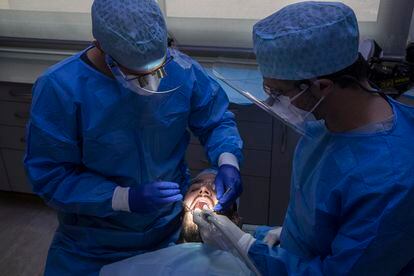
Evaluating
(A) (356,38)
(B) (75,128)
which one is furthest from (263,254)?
(B) (75,128)

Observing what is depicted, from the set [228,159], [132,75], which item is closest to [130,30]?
[132,75]

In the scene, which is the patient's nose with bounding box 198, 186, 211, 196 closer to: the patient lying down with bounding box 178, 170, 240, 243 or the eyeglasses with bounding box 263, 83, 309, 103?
the patient lying down with bounding box 178, 170, 240, 243

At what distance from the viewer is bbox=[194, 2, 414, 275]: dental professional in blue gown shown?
0.92 m

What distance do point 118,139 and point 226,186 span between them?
44 centimetres

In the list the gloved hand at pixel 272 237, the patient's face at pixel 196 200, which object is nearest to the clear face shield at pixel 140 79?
the patient's face at pixel 196 200

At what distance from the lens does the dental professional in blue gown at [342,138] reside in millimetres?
922

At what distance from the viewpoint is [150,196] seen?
137 cm

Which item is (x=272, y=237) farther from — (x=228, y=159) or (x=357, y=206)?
(x=357, y=206)

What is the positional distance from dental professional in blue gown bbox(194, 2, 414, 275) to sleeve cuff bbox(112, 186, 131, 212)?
0.53 meters

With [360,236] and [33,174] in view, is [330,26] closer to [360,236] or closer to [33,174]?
[360,236]

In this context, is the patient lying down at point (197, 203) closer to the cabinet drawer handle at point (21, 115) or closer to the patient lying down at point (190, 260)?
the patient lying down at point (190, 260)

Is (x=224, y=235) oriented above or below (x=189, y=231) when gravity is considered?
above

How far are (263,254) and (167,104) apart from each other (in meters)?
0.64

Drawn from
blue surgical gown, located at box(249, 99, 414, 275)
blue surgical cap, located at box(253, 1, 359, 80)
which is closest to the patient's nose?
blue surgical gown, located at box(249, 99, 414, 275)
